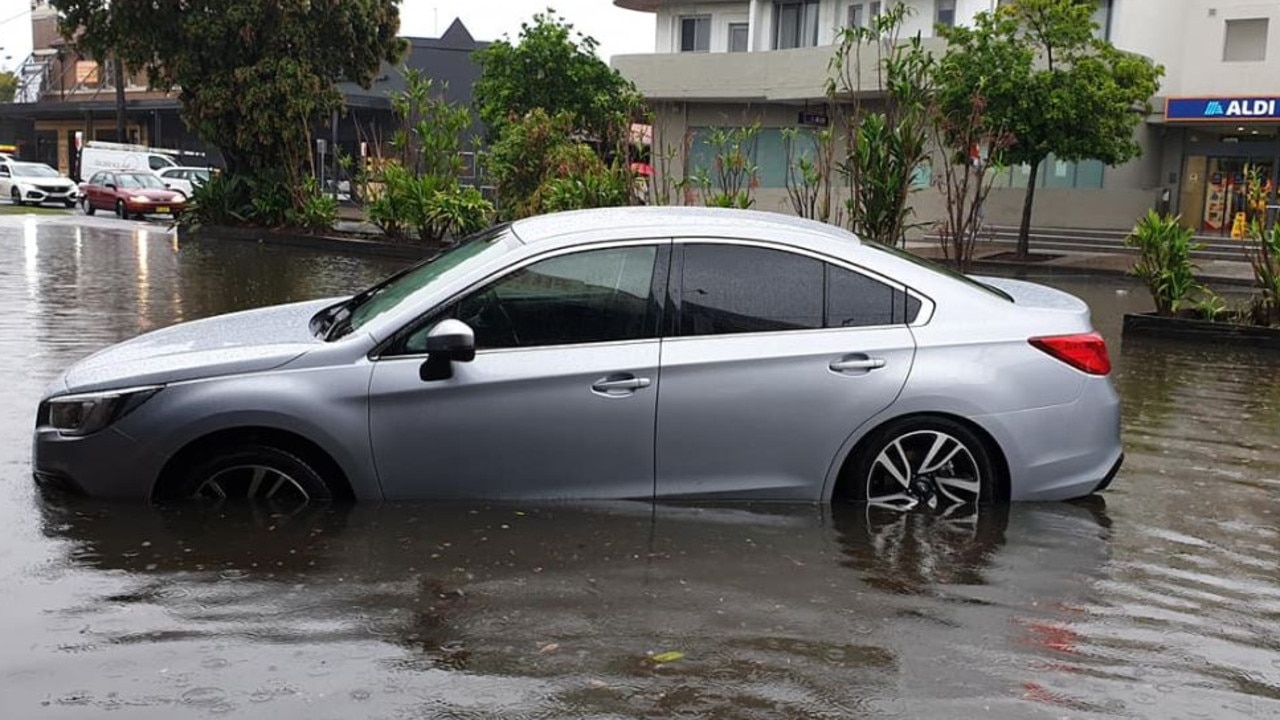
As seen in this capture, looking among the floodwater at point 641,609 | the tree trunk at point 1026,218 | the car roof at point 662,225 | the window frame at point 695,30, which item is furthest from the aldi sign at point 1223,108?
the car roof at point 662,225

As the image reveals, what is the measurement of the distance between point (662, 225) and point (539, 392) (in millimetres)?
999

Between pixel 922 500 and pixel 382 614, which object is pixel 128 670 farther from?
pixel 922 500

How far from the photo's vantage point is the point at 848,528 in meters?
5.71

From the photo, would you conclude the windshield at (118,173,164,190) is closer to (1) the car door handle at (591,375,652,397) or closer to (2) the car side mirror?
(2) the car side mirror

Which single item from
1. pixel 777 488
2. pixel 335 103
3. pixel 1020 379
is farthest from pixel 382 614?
pixel 335 103

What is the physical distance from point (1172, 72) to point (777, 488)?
34.3 m

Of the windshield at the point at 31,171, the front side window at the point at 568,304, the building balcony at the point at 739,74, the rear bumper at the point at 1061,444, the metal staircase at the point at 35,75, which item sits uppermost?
the metal staircase at the point at 35,75

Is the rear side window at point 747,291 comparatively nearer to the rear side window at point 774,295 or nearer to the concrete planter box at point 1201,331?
the rear side window at point 774,295

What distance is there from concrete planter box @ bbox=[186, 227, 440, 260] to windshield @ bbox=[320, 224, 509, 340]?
15942 mm

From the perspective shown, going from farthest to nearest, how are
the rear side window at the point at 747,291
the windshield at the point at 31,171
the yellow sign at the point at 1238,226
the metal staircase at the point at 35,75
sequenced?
the metal staircase at the point at 35,75
the windshield at the point at 31,171
the yellow sign at the point at 1238,226
the rear side window at the point at 747,291

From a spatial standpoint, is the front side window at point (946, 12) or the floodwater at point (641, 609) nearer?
the floodwater at point (641, 609)

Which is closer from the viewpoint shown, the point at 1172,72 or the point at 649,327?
the point at 649,327

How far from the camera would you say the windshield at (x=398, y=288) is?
5809 mm

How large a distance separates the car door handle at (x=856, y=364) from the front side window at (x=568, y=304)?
83 cm
